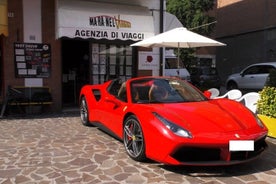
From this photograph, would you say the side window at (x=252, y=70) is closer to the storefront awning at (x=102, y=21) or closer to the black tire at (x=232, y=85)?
the black tire at (x=232, y=85)

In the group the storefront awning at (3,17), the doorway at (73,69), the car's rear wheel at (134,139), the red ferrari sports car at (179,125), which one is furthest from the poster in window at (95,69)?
the car's rear wheel at (134,139)

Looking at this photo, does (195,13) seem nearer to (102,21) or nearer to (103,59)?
(103,59)

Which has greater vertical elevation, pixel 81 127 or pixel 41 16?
pixel 41 16

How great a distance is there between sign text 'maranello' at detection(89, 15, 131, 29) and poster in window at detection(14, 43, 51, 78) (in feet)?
5.17

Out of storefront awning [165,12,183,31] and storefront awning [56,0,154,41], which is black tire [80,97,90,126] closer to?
storefront awning [56,0,154,41]

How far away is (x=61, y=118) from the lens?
10.0 metres

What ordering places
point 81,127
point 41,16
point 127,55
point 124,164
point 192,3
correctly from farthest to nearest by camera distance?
point 192,3 → point 127,55 → point 41,16 → point 81,127 → point 124,164

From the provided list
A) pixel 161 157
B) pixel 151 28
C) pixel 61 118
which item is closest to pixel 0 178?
pixel 161 157

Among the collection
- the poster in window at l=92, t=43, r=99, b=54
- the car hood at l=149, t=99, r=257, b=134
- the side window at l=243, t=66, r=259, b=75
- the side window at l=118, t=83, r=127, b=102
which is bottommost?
the car hood at l=149, t=99, r=257, b=134

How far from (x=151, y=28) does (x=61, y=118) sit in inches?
164

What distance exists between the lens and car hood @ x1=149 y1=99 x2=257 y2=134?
504cm

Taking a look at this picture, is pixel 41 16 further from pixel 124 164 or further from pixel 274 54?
pixel 274 54

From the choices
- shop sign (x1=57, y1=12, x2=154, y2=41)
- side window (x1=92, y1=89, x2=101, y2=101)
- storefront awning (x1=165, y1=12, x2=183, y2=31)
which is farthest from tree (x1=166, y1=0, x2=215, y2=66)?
side window (x1=92, y1=89, x2=101, y2=101)

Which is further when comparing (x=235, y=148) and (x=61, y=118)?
(x=61, y=118)
